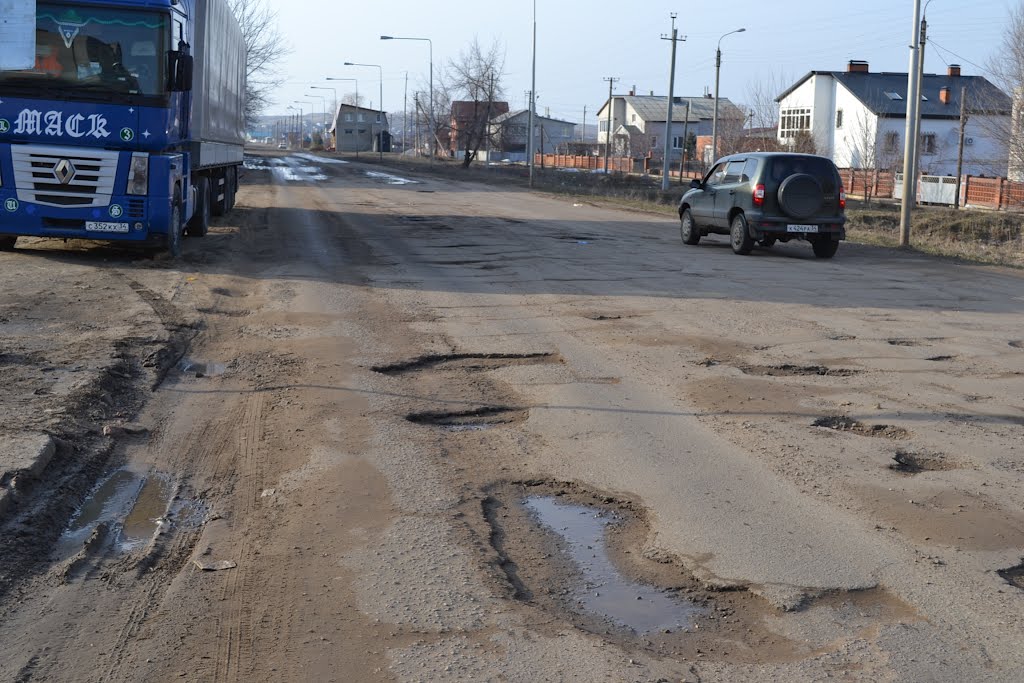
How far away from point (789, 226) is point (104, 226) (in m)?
10.8

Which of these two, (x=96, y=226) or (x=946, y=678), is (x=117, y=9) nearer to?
(x=96, y=226)

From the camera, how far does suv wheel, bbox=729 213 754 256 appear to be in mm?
18125

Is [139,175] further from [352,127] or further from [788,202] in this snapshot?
[352,127]

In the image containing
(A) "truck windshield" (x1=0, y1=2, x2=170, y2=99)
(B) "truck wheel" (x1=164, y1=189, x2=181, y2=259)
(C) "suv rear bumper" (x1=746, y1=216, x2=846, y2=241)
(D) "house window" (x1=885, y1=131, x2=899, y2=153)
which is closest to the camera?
(A) "truck windshield" (x1=0, y1=2, x2=170, y2=99)

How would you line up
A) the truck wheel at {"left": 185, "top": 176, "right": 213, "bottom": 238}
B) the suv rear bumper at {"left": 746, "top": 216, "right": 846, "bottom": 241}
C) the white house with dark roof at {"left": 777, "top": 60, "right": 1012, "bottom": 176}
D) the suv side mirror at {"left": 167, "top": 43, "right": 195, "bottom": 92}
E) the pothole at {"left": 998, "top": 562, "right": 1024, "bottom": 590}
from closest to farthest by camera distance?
the pothole at {"left": 998, "top": 562, "right": 1024, "bottom": 590} → the suv side mirror at {"left": 167, "top": 43, "right": 195, "bottom": 92} → the suv rear bumper at {"left": 746, "top": 216, "right": 846, "bottom": 241} → the truck wheel at {"left": 185, "top": 176, "right": 213, "bottom": 238} → the white house with dark roof at {"left": 777, "top": 60, "right": 1012, "bottom": 176}

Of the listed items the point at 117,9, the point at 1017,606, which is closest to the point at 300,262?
the point at 117,9

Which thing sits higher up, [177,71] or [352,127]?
[352,127]

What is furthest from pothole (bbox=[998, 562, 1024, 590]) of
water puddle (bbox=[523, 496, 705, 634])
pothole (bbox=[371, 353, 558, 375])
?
pothole (bbox=[371, 353, 558, 375])

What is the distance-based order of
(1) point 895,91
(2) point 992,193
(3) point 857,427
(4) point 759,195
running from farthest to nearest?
(1) point 895,91 < (2) point 992,193 < (4) point 759,195 < (3) point 857,427

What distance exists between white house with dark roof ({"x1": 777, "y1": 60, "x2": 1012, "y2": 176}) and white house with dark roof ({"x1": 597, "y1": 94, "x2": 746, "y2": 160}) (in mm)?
30757

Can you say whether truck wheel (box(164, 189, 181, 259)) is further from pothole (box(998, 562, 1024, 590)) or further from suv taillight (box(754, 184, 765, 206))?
pothole (box(998, 562, 1024, 590))

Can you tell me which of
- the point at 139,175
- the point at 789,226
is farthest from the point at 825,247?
the point at 139,175

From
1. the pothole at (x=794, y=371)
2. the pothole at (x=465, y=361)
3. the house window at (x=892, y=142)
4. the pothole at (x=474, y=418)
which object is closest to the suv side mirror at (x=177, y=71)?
the pothole at (x=465, y=361)

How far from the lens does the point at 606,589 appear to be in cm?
456
